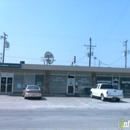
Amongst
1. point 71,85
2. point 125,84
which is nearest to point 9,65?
point 71,85

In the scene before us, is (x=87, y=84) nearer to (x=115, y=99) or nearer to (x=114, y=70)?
(x=114, y=70)

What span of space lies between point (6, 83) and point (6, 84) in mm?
125

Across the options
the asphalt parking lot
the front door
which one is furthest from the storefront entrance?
the asphalt parking lot

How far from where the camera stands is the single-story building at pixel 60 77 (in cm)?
3028

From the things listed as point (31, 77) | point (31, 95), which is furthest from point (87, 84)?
point (31, 95)

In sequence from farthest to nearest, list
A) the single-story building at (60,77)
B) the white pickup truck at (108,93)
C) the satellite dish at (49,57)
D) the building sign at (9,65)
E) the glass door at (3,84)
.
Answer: the satellite dish at (49,57), the single-story building at (60,77), the glass door at (3,84), the building sign at (9,65), the white pickup truck at (108,93)

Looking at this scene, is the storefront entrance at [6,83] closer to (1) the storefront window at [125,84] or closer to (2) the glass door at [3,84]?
(2) the glass door at [3,84]

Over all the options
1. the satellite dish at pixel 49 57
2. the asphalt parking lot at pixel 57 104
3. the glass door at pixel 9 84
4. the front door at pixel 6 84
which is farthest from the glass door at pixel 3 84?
the satellite dish at pixel 49 57

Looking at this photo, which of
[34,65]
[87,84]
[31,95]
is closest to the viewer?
[31,95]

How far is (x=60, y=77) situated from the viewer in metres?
31.7

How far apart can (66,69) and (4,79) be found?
7724 mm

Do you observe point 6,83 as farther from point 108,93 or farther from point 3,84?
point 108,93

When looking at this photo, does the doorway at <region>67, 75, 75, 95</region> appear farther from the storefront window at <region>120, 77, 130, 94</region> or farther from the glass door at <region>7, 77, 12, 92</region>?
the glass door at <region>7, 77, 12, 92</region>

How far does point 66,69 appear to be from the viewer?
30.4 m
